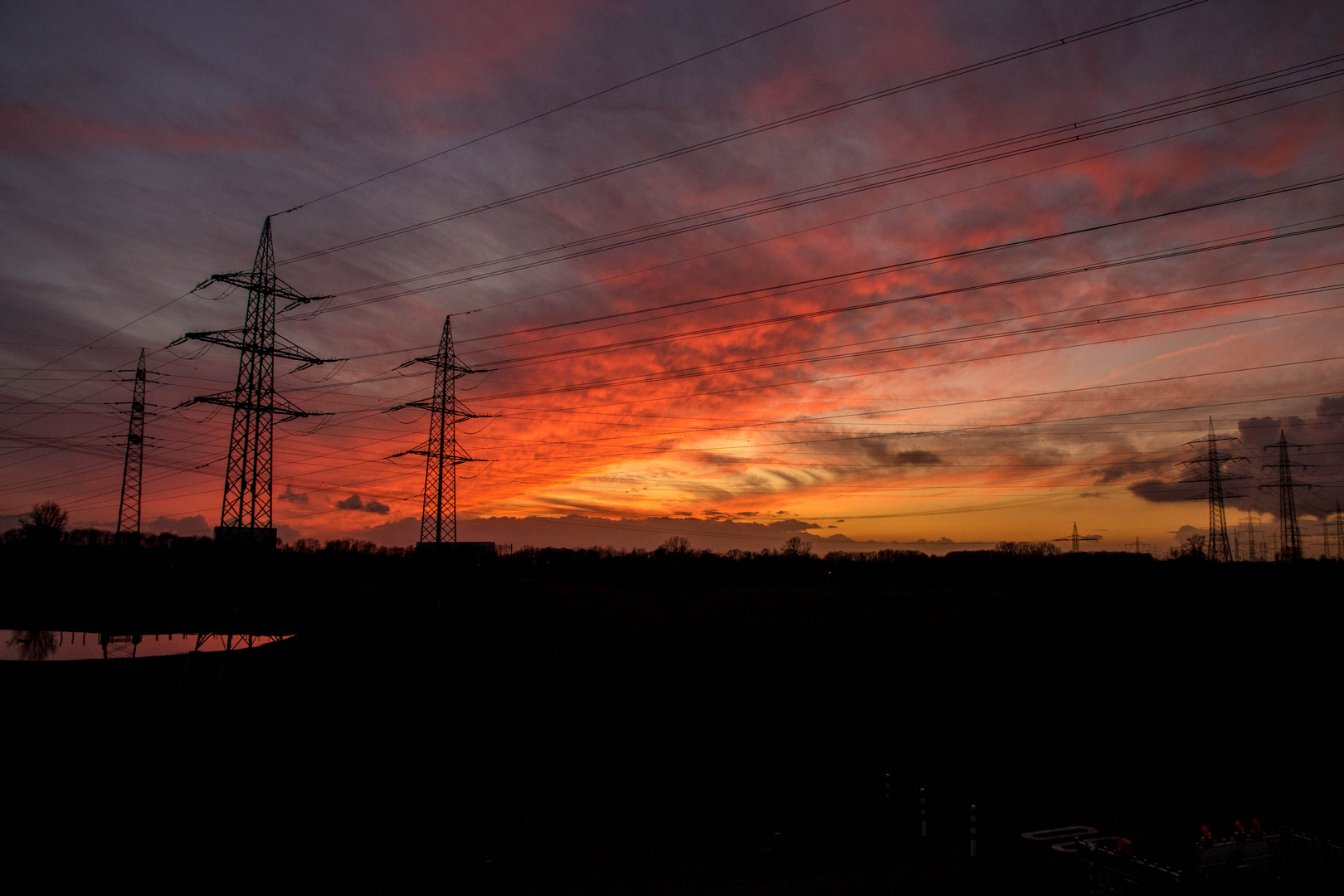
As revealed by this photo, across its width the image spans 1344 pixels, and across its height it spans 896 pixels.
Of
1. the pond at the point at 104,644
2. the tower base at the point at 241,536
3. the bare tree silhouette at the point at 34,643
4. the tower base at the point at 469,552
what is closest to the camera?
the tower base at the point at 241,536

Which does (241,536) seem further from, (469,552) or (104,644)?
(469,552)

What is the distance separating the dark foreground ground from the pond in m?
4.26

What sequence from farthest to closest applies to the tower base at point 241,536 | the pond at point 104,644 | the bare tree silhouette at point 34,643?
the bare tree silhouette at point 34,643, the pond at point 104,644, the tower base at point 241,536

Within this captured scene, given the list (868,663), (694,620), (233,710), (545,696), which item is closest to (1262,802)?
(868,663)

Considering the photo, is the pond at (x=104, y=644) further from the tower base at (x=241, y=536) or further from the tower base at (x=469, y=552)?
the tower base at (x=469, y=552)

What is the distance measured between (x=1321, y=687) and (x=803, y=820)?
38.2 m

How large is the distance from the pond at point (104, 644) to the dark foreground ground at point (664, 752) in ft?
14.0

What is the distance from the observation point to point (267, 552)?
50.6 metres

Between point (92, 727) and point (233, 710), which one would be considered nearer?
point (92, 727)

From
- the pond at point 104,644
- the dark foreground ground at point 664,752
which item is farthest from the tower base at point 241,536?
the pond at point 104,644

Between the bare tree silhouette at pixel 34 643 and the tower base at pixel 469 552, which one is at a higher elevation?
the tower base at pixel 469 552

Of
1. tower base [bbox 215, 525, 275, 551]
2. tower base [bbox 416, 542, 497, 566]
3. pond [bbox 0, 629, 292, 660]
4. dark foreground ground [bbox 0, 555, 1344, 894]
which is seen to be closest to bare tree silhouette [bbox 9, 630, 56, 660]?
pond [bbox 0, 629, 292, 660]

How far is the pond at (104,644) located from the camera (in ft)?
174

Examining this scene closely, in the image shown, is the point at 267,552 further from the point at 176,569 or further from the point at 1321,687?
the point at 176,569
